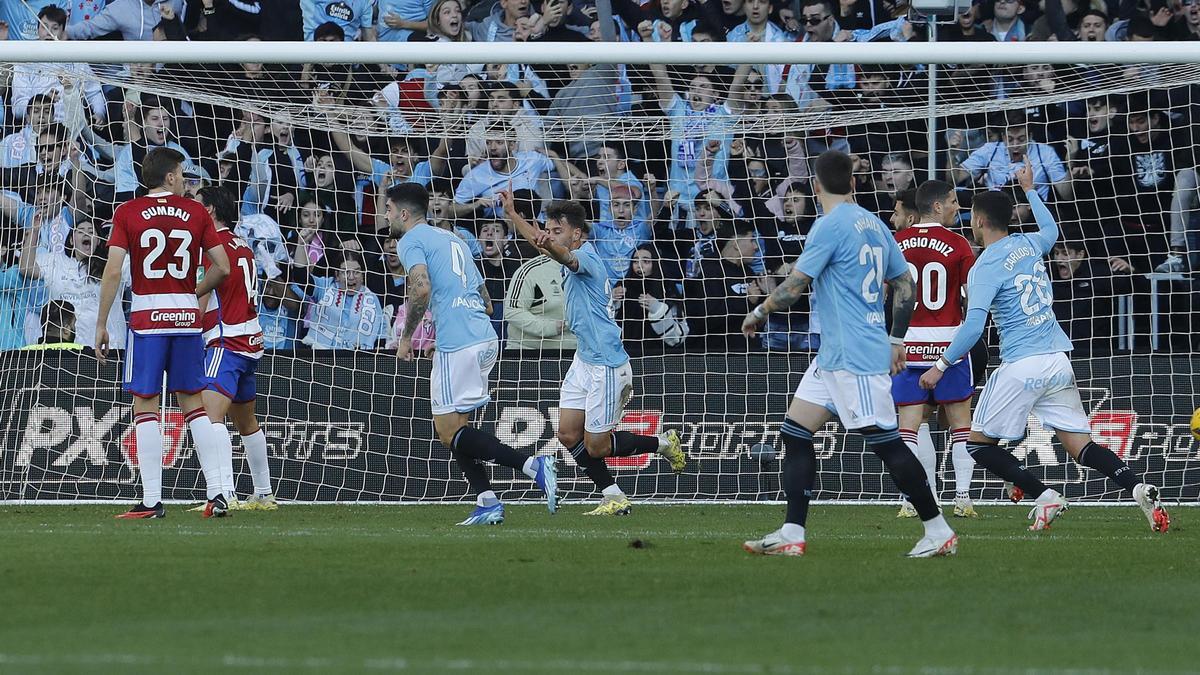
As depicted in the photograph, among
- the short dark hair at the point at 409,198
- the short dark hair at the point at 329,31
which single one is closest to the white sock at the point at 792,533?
the short dark hair at the point at 409,198

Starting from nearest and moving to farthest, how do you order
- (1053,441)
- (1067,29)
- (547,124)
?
(1053,441)
(547,124)
(1067,29)

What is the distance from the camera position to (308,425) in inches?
522

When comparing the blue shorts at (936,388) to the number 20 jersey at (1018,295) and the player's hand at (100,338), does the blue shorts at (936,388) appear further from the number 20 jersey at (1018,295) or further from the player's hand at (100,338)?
the player's hand at (100,338)

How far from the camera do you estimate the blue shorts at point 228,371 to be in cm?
1148

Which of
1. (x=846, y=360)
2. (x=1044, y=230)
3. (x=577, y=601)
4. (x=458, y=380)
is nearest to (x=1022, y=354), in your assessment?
(x=1044, y=230)

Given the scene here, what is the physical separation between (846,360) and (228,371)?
5194 millimetres

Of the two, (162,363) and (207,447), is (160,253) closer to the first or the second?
(162,363)

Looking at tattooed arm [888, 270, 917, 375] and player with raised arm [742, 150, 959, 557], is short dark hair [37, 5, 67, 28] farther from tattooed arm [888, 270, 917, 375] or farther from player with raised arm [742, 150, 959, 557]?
tattooed arm [888, 270, 917, 375]

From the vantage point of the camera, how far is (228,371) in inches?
454

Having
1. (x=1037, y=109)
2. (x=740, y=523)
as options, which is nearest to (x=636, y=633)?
(x=740, y=523)

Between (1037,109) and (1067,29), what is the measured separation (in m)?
2.34


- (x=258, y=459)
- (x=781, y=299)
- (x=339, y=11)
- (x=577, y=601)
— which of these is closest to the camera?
(x=577, y=601)

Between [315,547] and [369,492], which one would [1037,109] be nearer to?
[369,492]

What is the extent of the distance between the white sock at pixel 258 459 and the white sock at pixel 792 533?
5.04 meters
